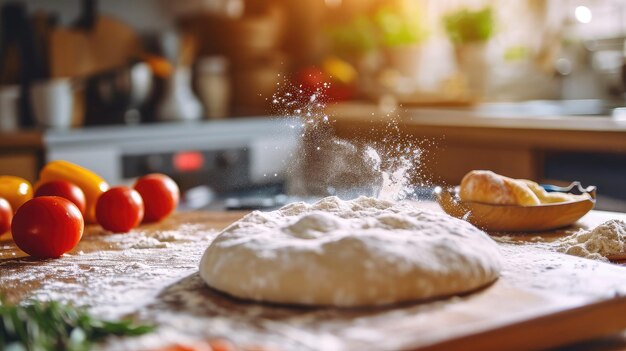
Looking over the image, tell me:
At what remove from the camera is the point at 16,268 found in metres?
1.08

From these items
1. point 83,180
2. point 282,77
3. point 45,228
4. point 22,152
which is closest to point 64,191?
point 83,180

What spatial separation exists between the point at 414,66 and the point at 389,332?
3.27 metres

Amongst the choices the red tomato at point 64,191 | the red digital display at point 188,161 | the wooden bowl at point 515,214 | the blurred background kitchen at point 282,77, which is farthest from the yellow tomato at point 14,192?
the red digital display at point 188,161

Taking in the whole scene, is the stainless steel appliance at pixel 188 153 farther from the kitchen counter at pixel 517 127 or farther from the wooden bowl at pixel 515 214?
the wooden bowl at pixel 515 214

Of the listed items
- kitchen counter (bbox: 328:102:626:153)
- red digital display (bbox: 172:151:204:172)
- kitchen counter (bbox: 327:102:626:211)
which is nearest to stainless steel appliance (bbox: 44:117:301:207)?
red digital display (bbox: 172:151:204:172)

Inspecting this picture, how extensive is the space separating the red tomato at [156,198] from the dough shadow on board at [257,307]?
1.93 feet

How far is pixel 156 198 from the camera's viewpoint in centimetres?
147

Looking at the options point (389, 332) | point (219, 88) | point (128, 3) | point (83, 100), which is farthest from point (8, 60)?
point (389, 332)

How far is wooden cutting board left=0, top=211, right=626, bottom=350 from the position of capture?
710mm

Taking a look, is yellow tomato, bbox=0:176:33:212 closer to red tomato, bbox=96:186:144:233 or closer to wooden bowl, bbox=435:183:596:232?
red tomato, bbox=96:186:144:233

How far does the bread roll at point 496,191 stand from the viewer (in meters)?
1.21

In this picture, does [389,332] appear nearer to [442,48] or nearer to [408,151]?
[408,151]

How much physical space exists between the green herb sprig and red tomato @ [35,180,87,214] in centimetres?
63

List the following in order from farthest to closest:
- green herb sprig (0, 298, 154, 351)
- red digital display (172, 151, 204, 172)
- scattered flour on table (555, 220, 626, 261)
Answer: red digital display (172, 151, 204, 172)
scattered flour on table (555, 220, 626, 261)
green herb sprig (0, 298, 154, 351)
